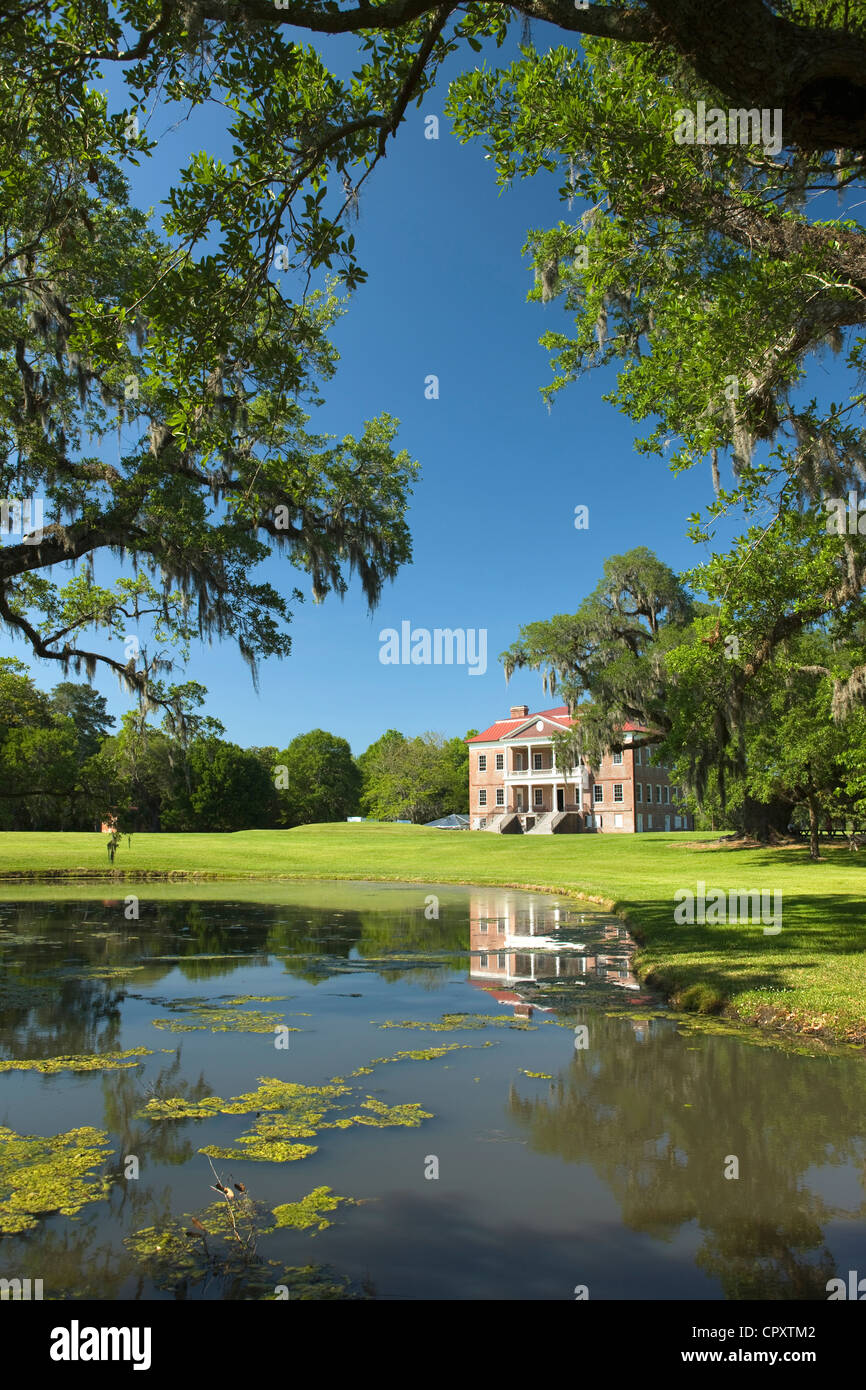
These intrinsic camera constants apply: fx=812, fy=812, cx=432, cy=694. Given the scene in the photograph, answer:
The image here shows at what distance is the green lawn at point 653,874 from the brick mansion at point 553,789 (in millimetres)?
12090

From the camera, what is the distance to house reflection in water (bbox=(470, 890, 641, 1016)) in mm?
9750

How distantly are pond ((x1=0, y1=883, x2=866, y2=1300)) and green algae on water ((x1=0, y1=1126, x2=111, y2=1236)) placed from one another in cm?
2

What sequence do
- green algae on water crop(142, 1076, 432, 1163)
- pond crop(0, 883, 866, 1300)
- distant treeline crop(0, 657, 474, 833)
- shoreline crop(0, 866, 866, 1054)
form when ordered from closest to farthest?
pond crop(0, 883, 866, 1300), green algae on water crop(142, 1076, 432, 1163), shoreline crop(0, 866, 866, 1054), distant treeline crop(0, 657, 474, 833)

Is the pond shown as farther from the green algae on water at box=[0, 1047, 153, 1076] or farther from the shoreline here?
the shoreline

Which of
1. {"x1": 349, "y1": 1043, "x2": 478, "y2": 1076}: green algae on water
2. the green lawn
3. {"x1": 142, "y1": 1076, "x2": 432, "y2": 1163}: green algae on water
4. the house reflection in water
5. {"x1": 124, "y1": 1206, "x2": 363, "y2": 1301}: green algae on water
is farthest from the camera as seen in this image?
the house reflection in water

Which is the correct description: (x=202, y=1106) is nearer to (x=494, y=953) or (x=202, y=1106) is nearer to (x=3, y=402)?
(x=494, y=953)

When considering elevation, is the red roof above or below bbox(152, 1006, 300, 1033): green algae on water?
above

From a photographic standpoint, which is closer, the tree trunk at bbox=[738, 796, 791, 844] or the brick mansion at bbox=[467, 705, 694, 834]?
the tree trunk at bbox=[738, 796, 791, 844]

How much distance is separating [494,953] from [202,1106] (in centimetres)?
713

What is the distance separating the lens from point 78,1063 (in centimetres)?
611

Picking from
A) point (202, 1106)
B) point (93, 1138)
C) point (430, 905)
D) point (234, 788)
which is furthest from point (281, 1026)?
point (234, 788)

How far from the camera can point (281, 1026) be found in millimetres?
7320

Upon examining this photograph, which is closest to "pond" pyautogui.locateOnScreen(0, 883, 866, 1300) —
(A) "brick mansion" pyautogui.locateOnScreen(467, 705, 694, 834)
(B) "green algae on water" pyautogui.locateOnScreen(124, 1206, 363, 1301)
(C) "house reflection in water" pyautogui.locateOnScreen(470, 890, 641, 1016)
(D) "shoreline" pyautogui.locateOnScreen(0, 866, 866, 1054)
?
(B) "green algae on water" pyautogui.locateOnScreen(124, 1206, 363, 1301)

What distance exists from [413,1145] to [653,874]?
22533 millimetres
